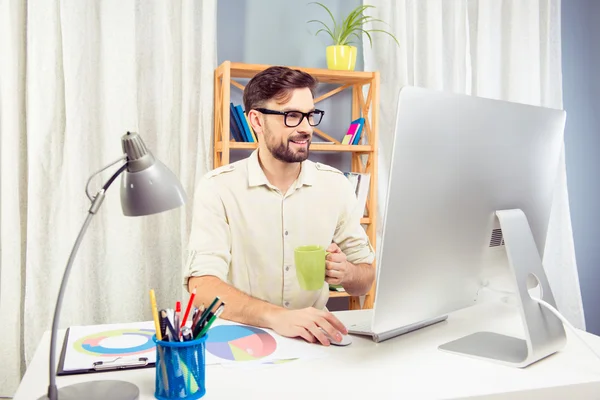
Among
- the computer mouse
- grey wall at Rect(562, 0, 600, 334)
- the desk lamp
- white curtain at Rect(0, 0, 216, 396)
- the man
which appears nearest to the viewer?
the desk lamp

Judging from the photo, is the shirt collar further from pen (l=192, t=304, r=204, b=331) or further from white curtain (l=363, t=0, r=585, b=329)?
white curtain (l=363, t=0, r=585, b=329)

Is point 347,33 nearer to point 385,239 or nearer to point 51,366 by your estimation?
point 385,239

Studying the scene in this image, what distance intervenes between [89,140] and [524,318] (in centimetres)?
209

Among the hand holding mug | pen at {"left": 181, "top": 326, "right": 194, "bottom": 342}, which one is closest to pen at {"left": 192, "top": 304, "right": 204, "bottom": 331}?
pen at {"left": 181, "top": 326, "right": 194, "bottom": 342}

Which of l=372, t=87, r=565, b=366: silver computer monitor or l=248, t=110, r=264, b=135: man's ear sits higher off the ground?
l=248, t=110, r=264, b=135: man's ear

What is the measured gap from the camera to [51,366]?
960mm

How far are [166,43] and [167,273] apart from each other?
1.08 m

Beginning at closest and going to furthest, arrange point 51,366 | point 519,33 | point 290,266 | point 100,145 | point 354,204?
point 51,366
point 290,266
point 354,204
point 100,145
point 519,33

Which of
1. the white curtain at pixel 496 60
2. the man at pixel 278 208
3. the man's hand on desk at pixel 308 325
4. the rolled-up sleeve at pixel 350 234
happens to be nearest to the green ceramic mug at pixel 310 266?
the man's hand on desk at pixel 308 325

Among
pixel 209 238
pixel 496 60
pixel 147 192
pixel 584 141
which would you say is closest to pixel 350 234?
pixel 209 238

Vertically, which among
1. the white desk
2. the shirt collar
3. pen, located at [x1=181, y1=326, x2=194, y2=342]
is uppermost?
the shirt collar

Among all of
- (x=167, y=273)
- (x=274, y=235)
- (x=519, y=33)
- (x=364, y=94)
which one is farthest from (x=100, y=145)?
(x=519, y=33)

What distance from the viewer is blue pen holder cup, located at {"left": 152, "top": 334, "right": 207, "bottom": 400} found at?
1.01 m

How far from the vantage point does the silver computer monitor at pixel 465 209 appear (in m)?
1.08
